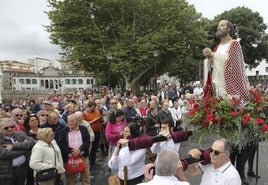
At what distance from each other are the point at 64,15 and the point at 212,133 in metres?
25.8

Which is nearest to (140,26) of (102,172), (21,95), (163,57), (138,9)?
(138,9)

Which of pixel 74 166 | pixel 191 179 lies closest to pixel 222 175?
pixel 191 179

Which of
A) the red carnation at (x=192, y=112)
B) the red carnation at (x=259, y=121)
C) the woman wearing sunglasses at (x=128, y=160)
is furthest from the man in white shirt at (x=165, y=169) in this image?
the red carnation at (x=259, y=121)

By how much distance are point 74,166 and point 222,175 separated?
3.50m

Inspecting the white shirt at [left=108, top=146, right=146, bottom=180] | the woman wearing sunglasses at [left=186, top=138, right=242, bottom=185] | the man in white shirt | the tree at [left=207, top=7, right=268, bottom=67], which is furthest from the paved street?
the tree at [left=207, top=7, right=268, bottom=67]

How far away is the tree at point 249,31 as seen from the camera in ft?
134

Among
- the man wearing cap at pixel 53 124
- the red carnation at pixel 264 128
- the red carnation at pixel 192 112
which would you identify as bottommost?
the man wearing cap at pixel 53 124

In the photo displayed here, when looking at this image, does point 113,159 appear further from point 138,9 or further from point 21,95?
point 21,95

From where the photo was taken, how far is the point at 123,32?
92.3 ft

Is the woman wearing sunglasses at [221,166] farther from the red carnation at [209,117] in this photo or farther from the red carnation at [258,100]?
the red carnation at [258,100]

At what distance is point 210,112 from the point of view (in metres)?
4.18

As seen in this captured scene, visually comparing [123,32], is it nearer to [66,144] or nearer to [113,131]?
[113,131]

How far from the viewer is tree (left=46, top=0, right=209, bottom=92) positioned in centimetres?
2703

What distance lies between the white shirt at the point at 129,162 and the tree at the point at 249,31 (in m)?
38.2
